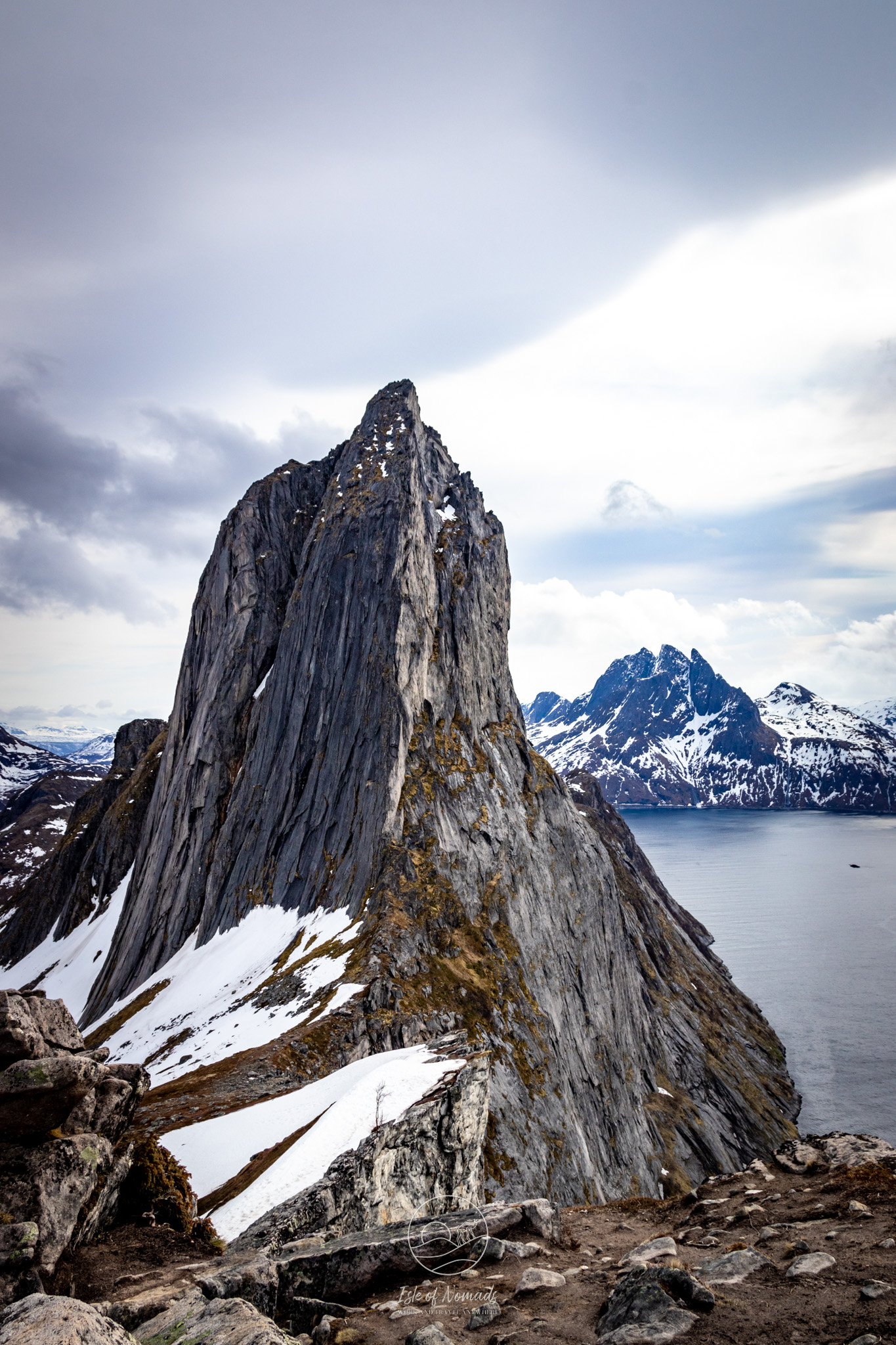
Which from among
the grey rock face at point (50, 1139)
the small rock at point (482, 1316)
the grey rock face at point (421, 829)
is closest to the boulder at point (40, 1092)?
the grey rock face at point (50, 1139)

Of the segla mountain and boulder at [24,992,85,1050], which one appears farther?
the segla mountain

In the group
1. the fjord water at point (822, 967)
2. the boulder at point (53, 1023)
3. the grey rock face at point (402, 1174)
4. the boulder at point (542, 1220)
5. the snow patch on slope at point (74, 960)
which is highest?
the boulder at point (53, 1023)

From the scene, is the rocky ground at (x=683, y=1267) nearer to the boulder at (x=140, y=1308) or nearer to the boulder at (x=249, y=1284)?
the boulder at (x=140, y=1308)

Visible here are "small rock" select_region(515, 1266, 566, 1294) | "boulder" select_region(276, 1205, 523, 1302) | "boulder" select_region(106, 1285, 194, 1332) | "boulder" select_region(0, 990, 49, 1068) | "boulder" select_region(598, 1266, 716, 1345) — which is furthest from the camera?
"boulder" select_region(0, 990, 49, 1068)

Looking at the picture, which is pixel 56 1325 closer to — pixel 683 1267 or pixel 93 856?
pixel 683 1267

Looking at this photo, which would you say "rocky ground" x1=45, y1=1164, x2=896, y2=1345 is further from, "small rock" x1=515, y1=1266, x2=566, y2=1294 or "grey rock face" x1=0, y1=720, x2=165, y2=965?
"grey rock face" x1=0, y1=720, x2=165, y2=965

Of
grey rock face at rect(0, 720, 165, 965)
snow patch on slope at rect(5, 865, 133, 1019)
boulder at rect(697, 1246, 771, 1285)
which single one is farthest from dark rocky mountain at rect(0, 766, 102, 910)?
boulder at rect(697, 1246, 771, 1285)
